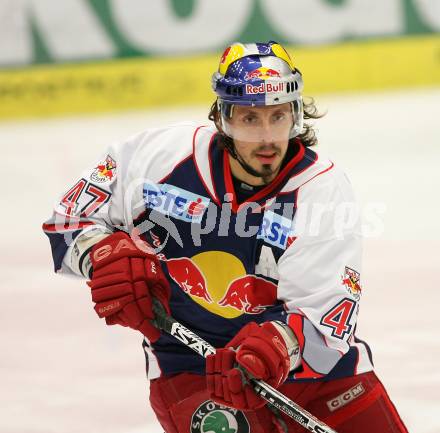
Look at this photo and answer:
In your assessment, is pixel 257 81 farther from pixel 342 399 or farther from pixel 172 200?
pixel 342 399

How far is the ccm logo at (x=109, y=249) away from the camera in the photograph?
2998 millimetres

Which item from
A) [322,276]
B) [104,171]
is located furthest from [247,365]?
[104,171]

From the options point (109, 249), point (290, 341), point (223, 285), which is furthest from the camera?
point (223, 285)

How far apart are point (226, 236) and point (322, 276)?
32cm

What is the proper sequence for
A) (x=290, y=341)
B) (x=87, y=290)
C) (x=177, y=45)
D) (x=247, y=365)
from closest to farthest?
(x=247, y=365)
(x=290, y=341)
(x=87, y=290)
(x=177, y=45)

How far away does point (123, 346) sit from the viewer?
444cm

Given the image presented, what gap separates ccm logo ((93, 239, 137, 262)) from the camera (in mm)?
2998

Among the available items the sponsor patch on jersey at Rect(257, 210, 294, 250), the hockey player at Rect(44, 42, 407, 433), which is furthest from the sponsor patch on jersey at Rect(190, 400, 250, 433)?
the sponsor patch on jersey at Rect(257, 210, 294, 250)

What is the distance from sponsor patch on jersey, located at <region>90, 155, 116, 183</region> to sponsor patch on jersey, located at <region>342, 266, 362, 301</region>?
0.73m

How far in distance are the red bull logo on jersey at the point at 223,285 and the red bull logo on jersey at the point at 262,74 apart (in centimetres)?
48

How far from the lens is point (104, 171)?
3.21 m

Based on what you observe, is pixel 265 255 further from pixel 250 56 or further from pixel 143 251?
pixel 250 56

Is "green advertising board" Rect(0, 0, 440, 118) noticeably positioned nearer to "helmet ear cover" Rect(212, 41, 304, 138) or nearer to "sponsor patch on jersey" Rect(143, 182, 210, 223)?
"sponsor patch on jersey" Rect(143, 182, 210, 223)

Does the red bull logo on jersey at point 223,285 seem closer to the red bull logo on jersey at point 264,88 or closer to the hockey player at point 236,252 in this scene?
the hockey player at point 236,252
